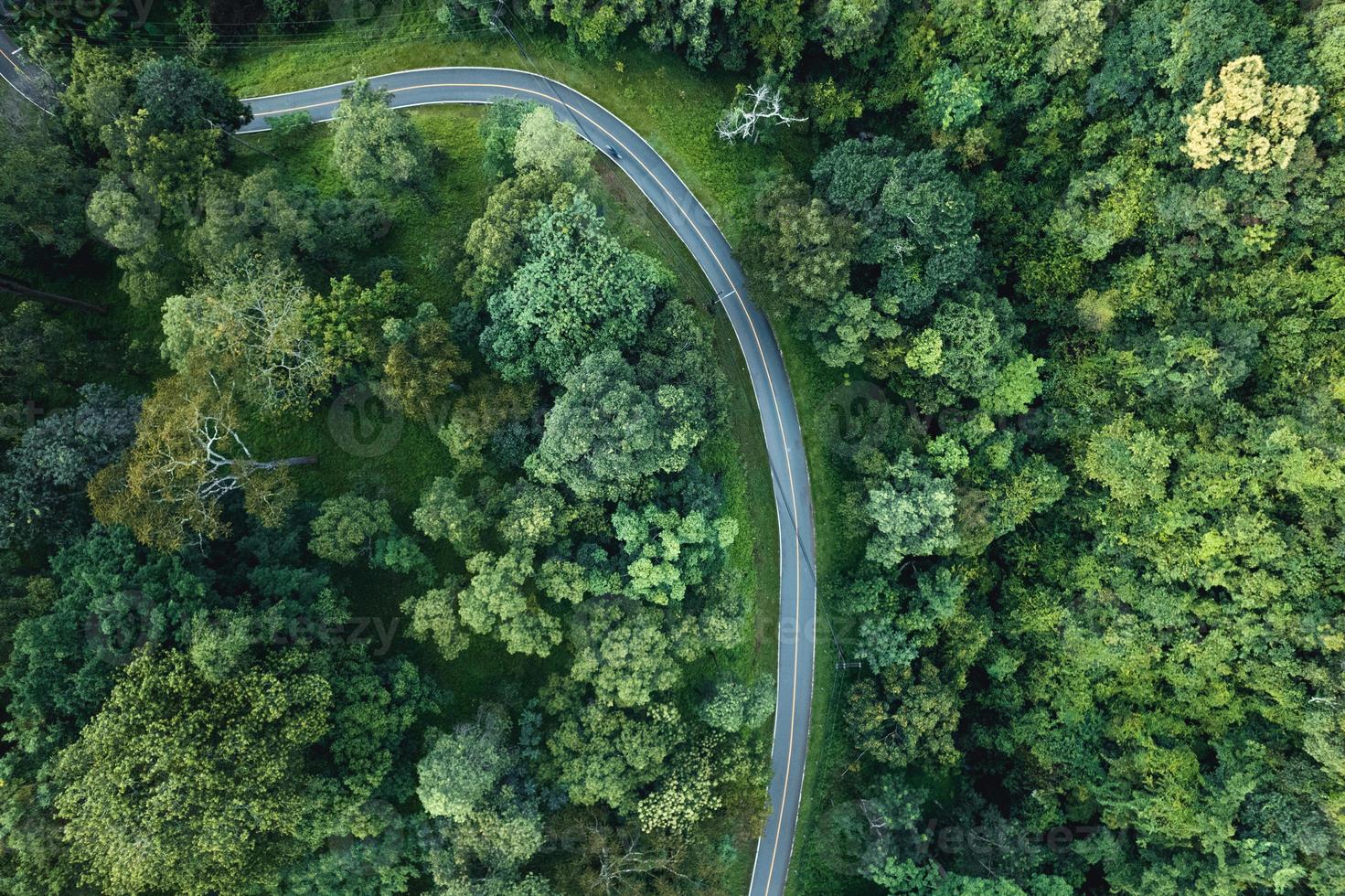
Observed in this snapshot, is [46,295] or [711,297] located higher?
[711,297]

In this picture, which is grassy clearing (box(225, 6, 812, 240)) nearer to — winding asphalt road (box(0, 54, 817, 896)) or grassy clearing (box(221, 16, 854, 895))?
grassy clearing (box(221, 16, 854, 895))

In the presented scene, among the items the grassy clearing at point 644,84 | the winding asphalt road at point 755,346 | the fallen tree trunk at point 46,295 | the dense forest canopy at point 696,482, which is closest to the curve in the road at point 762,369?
the winding asphalt road at point 755,346

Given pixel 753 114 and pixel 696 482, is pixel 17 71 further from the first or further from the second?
pixel 696 482

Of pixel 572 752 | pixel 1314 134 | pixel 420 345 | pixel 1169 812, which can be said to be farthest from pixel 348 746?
pixel 1314 134

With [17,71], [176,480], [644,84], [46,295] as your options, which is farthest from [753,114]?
[17,71]

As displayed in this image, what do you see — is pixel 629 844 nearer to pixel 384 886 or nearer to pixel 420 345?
pixel 384 886
